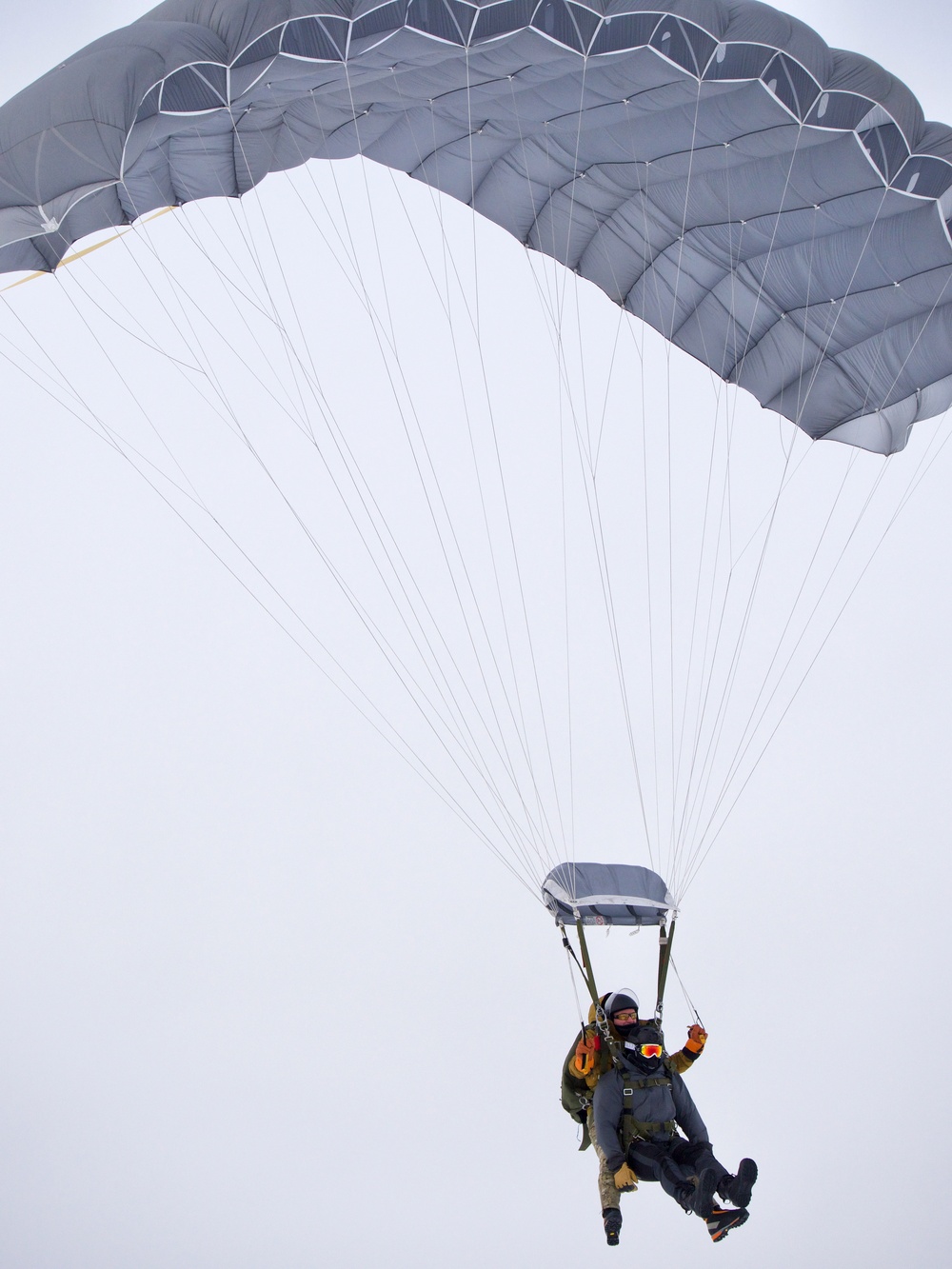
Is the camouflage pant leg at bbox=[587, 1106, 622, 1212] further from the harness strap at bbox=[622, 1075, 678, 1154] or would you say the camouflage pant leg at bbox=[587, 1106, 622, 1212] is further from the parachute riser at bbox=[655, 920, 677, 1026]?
the parachute riser at bbox=[655, 920, 677, 1026]

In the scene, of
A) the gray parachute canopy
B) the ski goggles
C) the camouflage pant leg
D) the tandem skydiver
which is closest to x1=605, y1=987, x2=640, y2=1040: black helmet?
the tandem skydiver

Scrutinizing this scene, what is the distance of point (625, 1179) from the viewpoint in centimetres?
769

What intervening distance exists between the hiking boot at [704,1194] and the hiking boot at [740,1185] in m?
0.06

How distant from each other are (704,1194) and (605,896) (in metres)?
2.01

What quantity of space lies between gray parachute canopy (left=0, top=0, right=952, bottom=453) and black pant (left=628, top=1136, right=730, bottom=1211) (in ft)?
19.3

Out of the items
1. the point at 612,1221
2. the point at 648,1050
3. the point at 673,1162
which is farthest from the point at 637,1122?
the point at 612,1221

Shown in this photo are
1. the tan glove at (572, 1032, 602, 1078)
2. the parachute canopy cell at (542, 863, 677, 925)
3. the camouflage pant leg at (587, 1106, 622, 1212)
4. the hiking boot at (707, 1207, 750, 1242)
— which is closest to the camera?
the hiking boot at (707, 1207, 750, 1242)

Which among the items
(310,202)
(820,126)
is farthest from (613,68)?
(310,202)

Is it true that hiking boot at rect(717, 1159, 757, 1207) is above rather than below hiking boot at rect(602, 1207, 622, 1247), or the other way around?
above

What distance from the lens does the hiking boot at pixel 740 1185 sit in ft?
23.6

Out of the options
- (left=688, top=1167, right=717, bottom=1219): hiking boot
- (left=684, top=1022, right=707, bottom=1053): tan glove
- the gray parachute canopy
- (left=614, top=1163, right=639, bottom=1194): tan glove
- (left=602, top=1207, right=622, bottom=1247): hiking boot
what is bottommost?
(left=602, top=1207, right=622, bottom=1247): hiking boot

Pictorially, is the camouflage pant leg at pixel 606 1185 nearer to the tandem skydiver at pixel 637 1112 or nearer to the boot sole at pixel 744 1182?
the tandem skydiver at pixel 637 1112

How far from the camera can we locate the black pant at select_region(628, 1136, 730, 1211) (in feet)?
24.4

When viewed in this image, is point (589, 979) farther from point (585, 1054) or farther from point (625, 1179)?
point (625, 1179)
